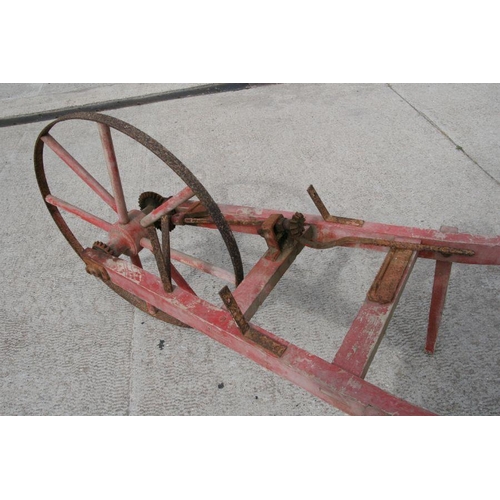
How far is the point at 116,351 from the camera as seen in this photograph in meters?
2.09

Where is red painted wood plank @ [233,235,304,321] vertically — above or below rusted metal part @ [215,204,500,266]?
below

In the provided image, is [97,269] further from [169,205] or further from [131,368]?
[131,368]

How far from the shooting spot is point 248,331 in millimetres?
1342

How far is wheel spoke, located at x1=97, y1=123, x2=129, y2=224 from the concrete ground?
2.13 ft

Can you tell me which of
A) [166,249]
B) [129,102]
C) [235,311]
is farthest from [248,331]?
[129,102]

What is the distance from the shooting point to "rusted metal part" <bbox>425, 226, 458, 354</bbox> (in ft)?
5.38

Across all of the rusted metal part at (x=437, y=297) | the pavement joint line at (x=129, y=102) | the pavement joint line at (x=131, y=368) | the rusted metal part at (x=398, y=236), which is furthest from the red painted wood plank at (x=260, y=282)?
the pavement joint line at (x=129, y=102)

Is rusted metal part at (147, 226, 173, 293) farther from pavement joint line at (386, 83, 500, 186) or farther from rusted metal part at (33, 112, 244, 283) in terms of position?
pavement joint line at (386, 83, 500, 186)

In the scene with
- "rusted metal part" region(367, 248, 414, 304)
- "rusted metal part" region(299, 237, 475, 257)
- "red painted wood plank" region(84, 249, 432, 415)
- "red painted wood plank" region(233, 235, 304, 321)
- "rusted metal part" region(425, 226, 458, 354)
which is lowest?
"rusted metal part" region(425, 226, 458, 354)

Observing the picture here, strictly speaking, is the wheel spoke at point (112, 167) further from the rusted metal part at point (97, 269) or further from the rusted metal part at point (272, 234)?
the rusted metal part at point (272, 234)

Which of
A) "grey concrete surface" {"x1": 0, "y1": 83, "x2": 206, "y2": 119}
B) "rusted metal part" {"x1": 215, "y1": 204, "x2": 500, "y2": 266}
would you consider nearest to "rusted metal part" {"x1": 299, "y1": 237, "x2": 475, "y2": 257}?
"rusted metal part" {"x1": 215, "y1": 204, "x2": 500, "y2": 266}

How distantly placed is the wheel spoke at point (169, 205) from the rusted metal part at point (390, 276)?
2.11 ft

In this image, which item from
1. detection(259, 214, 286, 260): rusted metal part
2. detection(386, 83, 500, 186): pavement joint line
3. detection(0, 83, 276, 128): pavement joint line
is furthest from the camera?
detection(0, 83, 276, 128): pavement joint line

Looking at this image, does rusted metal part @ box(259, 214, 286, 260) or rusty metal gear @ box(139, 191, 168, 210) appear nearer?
rusted metal part @ box(259, 214, 286, 260)
